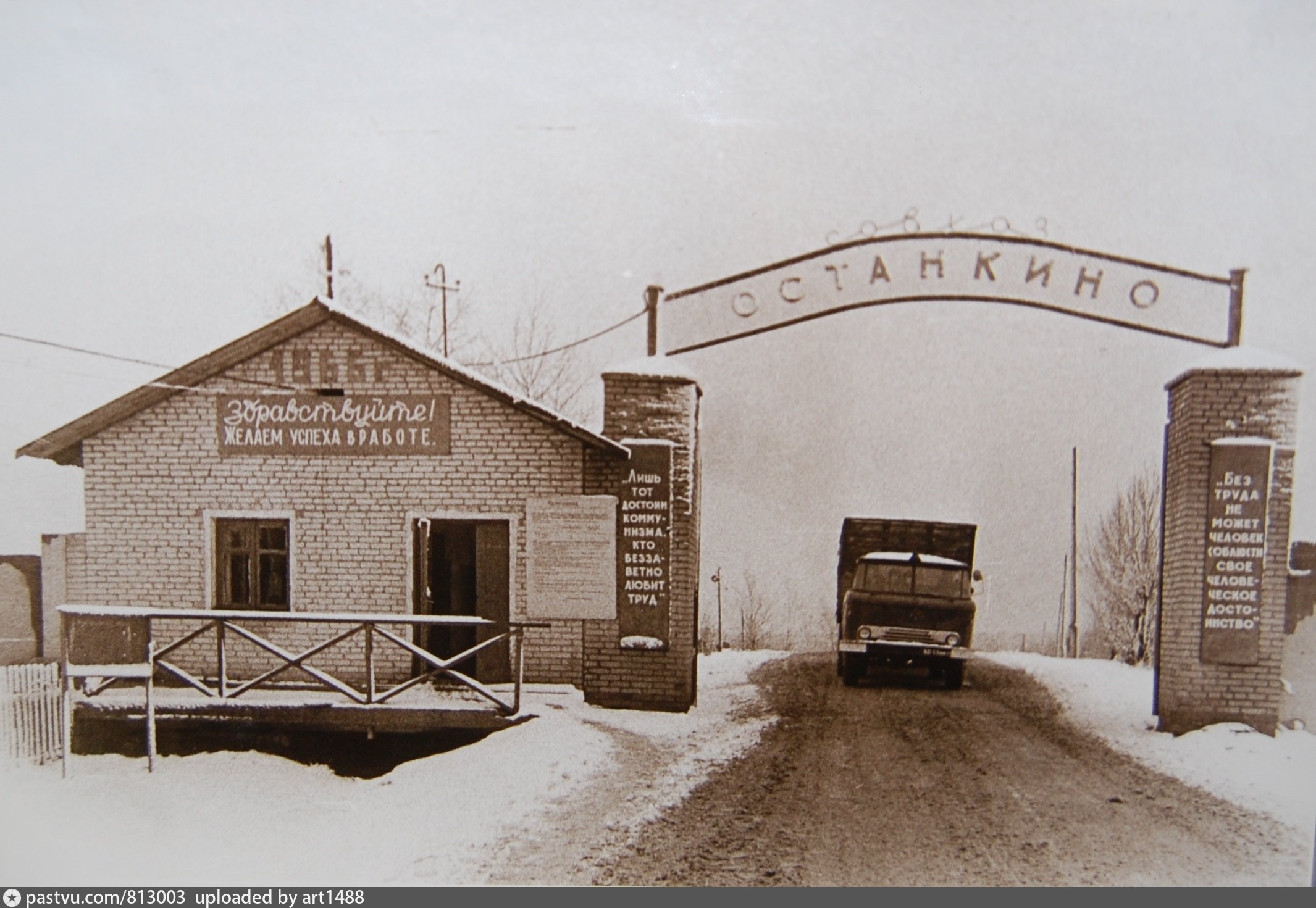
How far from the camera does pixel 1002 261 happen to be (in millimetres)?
6930

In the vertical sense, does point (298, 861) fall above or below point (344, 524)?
below

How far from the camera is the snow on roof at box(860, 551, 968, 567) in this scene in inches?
473

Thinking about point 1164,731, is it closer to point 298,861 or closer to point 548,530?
point 548,530

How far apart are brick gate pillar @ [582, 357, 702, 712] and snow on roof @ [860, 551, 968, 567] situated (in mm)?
4452

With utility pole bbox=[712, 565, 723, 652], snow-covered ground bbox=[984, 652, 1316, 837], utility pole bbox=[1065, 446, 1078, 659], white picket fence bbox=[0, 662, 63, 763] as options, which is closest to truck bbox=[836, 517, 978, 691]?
utility pole bbox=[712, 565, 723, 652]

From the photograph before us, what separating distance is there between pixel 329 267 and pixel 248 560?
253 centimetres

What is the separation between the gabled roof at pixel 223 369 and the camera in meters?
7.43

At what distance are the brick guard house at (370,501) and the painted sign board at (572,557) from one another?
0.05ft

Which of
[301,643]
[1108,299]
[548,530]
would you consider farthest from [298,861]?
[1108,299]

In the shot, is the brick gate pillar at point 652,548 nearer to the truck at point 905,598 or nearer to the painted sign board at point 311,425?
the painted sign board at point 311,425

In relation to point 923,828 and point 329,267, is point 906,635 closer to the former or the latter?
point 923,828

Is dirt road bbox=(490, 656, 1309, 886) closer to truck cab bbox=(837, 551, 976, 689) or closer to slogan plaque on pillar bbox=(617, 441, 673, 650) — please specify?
slogan plaque on pillar bbox=(617, 441, 673, 650)

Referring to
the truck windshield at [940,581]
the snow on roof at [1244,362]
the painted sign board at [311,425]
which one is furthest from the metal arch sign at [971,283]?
the truck windshield at [940,581]
